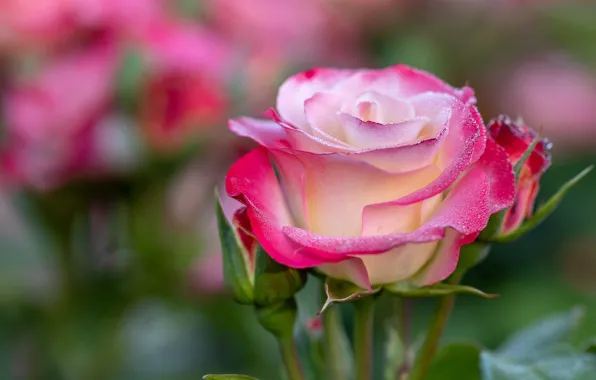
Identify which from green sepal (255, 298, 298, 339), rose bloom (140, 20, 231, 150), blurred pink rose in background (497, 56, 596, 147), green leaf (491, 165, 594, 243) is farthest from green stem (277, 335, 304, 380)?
blurred pink rose in background (497, 56, 596, 147)

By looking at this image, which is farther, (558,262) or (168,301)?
(558,262)

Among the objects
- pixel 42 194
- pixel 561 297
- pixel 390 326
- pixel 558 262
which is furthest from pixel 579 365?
pixel 558 262

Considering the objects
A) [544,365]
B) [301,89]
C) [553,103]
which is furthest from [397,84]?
[553,103]

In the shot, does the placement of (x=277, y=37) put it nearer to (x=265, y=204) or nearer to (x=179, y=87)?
(x=179, y=87)

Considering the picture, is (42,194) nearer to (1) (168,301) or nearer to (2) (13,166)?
(2) (13,166)

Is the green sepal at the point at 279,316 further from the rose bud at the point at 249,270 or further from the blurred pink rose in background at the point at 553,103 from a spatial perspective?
the blurred pink rose in background at the point at 553,103

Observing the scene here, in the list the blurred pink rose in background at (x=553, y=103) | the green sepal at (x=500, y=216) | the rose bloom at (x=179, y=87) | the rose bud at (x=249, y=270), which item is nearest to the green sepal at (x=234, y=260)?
the rose bud at (x=249, y=270)

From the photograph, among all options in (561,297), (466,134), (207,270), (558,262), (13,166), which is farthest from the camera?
(558,262)
